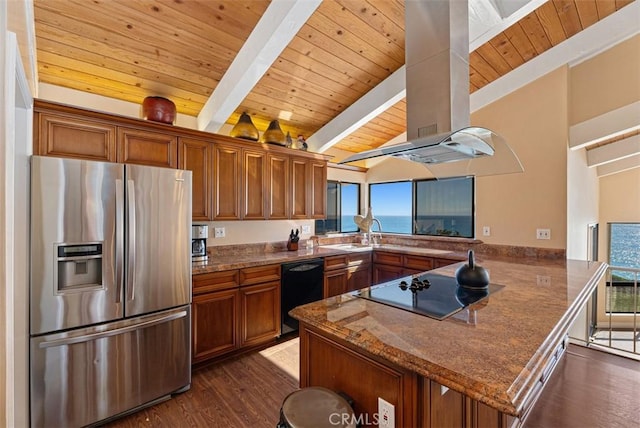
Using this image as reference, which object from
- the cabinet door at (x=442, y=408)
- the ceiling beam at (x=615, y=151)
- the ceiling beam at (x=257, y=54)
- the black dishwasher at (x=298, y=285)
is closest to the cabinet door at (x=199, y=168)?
the ceiling beam at (x=257, y=54)

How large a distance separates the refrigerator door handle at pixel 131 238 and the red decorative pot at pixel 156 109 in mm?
848

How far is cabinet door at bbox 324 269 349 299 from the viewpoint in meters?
3.51

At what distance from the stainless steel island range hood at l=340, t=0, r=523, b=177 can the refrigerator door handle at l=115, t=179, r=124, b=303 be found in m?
1.68

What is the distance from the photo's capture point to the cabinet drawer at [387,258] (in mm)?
3850

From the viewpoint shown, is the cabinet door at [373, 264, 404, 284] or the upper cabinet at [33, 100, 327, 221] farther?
the cabinet door at [373, 264, 404, 284]

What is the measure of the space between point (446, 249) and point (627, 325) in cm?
449

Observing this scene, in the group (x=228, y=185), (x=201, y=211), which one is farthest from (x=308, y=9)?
(x=201, y=211)

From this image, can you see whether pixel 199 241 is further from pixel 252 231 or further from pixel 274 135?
pixel 274 135

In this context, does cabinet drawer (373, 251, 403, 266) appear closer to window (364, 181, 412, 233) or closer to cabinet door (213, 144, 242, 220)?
window (364, 181, 412, 233)

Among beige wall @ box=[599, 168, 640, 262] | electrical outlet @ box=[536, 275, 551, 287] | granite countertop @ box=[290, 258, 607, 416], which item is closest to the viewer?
granite countertop @ box=[290, 258, 607, 416]

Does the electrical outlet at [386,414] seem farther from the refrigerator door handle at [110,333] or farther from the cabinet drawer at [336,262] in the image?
the cabinet drawer at [336,262]

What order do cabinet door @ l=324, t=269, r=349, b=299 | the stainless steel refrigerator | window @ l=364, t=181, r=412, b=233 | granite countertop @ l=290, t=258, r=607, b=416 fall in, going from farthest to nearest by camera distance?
window @ l=364, t=181, r=412, b=233 → cabinet door @ l=324, t=269, r=349, b=299 → the stainless steel refrigerator → granite countertop @ l=290, t=258, r=607, b=416

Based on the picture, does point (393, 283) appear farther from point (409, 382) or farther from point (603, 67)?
point (603, 67)

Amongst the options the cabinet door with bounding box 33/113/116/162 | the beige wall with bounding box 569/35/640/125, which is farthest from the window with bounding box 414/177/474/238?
the cabinet door with bounding box 33/113/116/162
